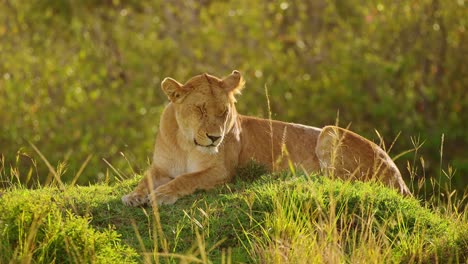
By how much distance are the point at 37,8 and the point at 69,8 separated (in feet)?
1.81

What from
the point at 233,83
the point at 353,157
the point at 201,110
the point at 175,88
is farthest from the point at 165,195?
the point at 353,157

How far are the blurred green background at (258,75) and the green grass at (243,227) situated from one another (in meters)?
6.47

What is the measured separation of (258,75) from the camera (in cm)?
1473

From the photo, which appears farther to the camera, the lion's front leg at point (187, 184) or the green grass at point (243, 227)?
the lion's front leg at point (187, 184)

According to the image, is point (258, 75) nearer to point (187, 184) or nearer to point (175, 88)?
point (175, 88)

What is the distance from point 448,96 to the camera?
14.2 meters

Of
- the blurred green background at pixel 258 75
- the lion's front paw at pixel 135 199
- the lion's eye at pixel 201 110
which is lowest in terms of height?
the blurred green background at pixel 258 75

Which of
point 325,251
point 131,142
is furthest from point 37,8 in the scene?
point 325,251

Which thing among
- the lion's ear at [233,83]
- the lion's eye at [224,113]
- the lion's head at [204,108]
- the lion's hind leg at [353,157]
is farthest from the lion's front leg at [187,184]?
the lion's hind leg at [353,157]

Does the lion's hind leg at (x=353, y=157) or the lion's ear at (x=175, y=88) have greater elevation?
the lion's ear at (x=175, y=88)

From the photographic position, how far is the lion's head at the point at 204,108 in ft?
22.5

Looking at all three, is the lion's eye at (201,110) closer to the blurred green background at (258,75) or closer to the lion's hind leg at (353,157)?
the lion's hind leg at (353,157)

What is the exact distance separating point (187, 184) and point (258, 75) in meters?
7.82

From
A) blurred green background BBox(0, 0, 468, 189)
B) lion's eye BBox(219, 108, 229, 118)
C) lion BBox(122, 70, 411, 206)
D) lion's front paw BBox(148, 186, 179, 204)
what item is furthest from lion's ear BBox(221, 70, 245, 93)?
blurred green background BBox(0, 0, 468, 189)
